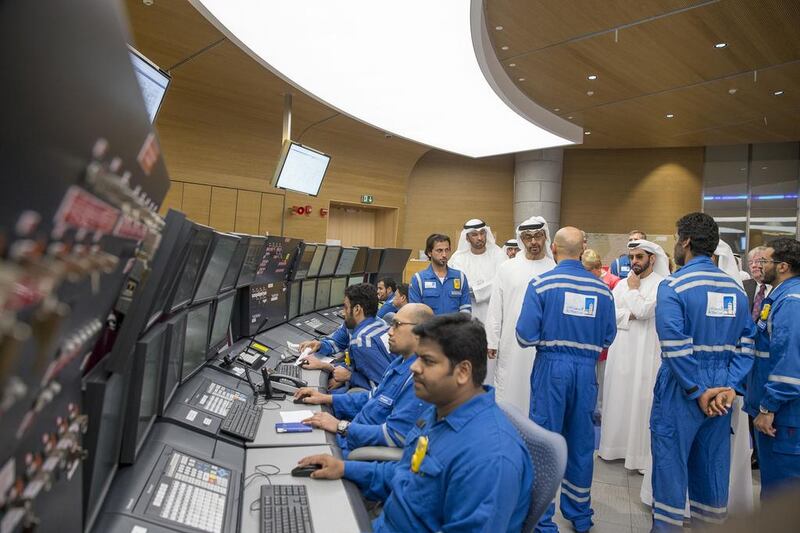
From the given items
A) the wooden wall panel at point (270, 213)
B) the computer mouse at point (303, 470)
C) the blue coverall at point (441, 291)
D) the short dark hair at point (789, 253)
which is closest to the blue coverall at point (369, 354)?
the blue coverall at point (441, 291)

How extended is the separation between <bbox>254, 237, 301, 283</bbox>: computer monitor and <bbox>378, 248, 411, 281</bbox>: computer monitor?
2646 millimetres

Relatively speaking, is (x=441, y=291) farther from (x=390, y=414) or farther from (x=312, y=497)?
(x=312, y=497)

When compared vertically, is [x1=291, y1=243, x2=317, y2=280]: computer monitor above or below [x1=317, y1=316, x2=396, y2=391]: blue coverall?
above

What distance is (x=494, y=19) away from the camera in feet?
17.8

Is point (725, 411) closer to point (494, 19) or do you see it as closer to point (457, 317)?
point (457, 317)

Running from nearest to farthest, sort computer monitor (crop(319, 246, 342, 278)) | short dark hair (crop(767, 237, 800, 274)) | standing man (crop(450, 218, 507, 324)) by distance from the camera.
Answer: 1. short dark hair (crop(767, 237, 800, 274))
2. standing man (crop(450, 218, 507, 324))
3. computer monitor (crop(319, 246, 342, 278))

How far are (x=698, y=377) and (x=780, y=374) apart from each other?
0.34 m

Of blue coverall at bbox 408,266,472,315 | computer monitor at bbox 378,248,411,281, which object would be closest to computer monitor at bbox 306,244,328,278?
blue coverall at bbox 408,266,472,315

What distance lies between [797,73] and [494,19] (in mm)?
4015

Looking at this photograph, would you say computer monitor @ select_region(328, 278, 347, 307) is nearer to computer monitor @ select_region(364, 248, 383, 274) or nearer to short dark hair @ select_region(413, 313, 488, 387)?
computer monitor @ select_region(364, 248, 383, 274)

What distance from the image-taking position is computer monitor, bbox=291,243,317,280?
4.40 meters

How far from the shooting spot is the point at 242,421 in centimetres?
219

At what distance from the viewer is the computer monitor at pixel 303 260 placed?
4398 millimetres

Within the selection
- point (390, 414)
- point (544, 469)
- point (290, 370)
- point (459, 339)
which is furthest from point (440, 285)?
point (544, 469)
